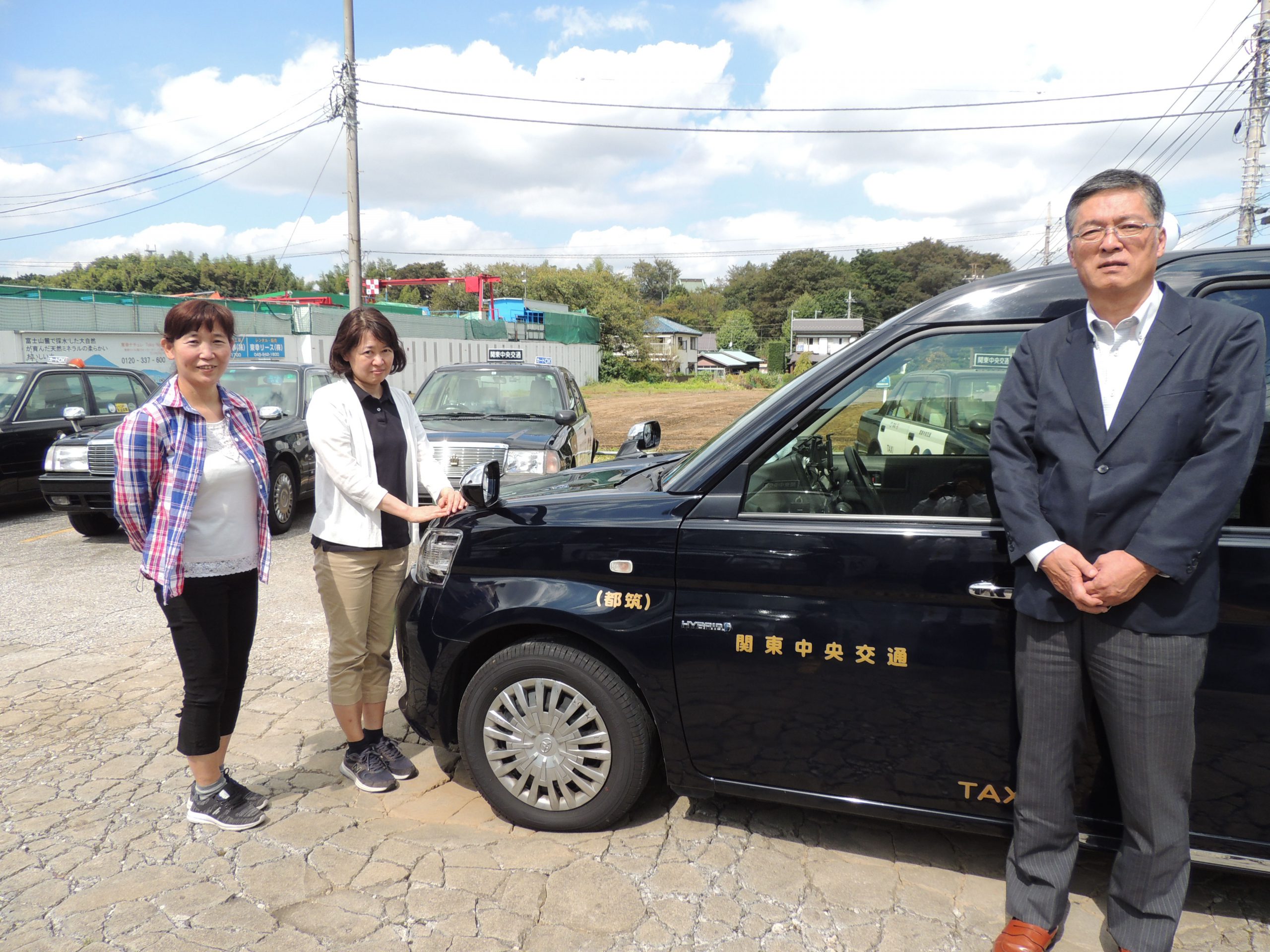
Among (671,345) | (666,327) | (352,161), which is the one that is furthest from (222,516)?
(666,327)

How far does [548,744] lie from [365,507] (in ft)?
3.70

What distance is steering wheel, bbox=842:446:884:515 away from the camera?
2.75 meters

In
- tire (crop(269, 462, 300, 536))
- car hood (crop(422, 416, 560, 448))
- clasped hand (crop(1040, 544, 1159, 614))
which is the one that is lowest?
tire (crop(269, 462, 300, 536))

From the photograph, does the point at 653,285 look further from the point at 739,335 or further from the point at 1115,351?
the point at 1115,351

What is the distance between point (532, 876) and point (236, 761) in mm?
1695

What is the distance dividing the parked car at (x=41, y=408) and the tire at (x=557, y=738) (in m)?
7.28

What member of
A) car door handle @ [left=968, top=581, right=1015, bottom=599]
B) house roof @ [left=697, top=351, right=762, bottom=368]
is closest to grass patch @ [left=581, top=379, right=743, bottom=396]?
house roof @ [left=697, top=351, right=762, bottom=368]

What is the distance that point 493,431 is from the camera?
8492 mm

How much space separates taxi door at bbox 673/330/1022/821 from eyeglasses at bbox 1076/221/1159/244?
466 millimetres

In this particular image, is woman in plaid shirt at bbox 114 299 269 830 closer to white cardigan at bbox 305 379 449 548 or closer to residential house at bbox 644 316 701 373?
white cardigan at bbox 305 379 449 548

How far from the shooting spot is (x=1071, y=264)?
2588 mm

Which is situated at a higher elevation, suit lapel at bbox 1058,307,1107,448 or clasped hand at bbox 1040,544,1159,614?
suit lapel at bbox 1058,307,1107,448

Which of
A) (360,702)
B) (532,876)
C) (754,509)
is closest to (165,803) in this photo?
(360,702)

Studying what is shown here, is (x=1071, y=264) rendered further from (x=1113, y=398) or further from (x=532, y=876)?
(x=532, y=876)
